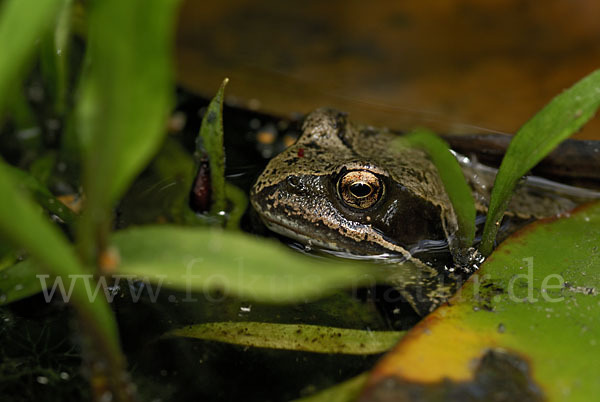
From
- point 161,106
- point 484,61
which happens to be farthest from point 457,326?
point 484,61

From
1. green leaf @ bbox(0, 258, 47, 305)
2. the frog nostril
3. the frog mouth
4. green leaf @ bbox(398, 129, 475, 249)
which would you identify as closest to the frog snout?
the frog nostril

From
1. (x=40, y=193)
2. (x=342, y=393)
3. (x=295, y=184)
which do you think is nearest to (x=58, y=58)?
(x=40, y=193)

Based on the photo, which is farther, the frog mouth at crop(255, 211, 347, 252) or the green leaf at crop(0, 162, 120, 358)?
the frog mouth at crop(255, 211, 347, 252)

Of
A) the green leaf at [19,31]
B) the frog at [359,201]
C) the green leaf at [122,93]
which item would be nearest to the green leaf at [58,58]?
the frog at [359,201]

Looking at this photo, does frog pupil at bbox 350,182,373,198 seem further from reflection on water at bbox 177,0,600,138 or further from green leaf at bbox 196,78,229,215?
reflection on water at bbox 177,0,600,138

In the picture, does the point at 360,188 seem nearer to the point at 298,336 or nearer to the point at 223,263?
the point at 298,336

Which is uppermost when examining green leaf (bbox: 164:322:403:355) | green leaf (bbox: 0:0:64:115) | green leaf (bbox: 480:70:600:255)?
green leaf (bbox: 0:0:64:115)

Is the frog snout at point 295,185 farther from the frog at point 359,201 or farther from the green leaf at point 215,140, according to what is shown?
the green leaf at point 215,140
